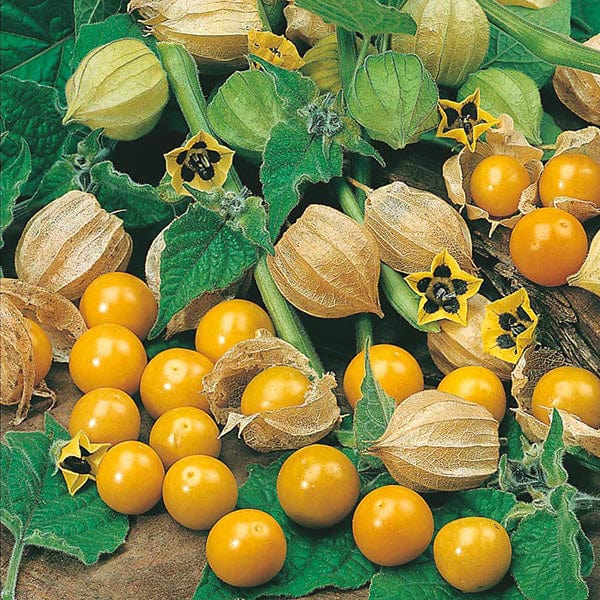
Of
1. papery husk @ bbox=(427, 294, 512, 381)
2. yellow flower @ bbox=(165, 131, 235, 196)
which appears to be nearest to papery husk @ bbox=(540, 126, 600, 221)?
papery husk @ bbox=(427, 294, 512, 381)

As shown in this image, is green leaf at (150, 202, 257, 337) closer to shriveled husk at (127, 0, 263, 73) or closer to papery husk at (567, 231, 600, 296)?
shriveled husk at (127, 0, 263, 73)

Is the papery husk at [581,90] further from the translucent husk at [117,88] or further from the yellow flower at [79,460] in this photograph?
the yellow flower at [79,460]

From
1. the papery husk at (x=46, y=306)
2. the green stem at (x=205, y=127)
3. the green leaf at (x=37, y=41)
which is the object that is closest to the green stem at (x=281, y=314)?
the green stem at (x=205, y=127)

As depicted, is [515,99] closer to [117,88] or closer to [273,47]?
[273,47]

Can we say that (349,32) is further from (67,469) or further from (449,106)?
(67,469)

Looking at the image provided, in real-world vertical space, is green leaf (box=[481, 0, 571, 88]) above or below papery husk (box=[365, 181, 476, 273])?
above

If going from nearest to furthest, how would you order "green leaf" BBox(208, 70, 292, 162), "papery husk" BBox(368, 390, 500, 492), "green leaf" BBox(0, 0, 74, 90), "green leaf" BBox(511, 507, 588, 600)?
"green leaf" BBox(511, 507, 588, 600), "papery husk" BBox(368, 390, 500, 492), "green leaf" BBox(208, 70, 292, 162), "green leaf" BBox(0, 0, 74, 90)

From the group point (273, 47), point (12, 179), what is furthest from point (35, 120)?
point (273, 47)
